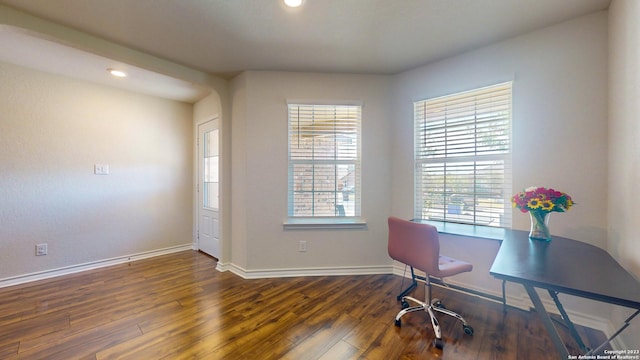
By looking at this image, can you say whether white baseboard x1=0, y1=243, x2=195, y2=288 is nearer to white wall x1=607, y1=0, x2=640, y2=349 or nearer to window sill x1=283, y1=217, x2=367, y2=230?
window sill x1=283, y1=217, x2=367, y2=230

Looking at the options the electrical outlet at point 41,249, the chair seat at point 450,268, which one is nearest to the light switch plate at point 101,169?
the electrical outlet at point 41,249

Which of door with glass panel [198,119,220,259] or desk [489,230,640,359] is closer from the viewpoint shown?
desk [489,230,640,359]

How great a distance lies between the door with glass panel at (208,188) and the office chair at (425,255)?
2.73 meters

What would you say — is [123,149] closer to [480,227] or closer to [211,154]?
[211,154]

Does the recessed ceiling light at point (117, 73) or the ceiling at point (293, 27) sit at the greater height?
the ceiling at point (293, 27)

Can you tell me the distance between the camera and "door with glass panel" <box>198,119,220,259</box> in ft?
12.3

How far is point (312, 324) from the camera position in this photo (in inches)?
79.3

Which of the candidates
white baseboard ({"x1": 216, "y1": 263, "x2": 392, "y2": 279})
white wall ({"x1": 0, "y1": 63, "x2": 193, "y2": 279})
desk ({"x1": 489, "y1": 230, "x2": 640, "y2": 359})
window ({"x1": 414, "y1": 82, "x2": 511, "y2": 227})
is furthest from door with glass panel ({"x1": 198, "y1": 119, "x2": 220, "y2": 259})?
desk ({"x1": 489, "y1": 230, "x2": 640, "y2": 359})

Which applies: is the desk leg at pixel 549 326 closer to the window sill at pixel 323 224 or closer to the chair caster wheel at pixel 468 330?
the chair caster wheel at pixel 468 330

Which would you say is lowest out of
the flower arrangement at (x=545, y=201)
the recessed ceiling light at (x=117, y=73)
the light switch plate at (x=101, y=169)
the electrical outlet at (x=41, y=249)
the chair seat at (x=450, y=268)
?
the electrical outlet at (x=41, y=249)

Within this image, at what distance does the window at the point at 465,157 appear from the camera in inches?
93.6

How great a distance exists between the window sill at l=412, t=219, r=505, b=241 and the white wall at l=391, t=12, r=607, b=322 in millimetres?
158

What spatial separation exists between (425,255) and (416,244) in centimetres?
10

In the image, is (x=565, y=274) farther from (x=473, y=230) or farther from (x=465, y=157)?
(x=465, y=157)
